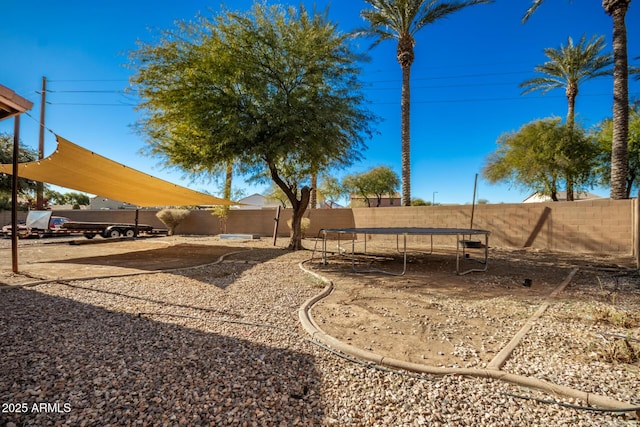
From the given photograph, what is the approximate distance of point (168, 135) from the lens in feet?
27.8

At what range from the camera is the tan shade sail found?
23.3 ft

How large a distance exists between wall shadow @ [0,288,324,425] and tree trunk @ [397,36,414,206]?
11.6 meters

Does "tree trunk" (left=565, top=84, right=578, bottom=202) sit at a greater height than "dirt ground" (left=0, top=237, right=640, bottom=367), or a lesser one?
greater

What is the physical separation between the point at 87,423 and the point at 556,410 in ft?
9.03

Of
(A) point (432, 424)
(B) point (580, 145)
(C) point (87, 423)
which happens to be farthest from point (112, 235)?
(B) point (580, 145)

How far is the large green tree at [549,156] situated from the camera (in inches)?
600

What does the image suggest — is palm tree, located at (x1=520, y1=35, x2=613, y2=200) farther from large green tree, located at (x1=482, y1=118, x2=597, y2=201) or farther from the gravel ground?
the gravel ground

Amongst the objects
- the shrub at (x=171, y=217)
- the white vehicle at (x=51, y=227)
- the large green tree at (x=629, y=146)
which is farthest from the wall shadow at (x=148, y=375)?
the large green tree at (x=629, y=146)

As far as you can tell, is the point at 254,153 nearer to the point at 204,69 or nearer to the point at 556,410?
the point at 204,69

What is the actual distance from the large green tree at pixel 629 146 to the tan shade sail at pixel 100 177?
59.0ft

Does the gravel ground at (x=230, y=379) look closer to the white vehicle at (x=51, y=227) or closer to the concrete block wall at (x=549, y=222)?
the concrete block wall at (x=549, y=222)

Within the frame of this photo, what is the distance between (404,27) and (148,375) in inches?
591

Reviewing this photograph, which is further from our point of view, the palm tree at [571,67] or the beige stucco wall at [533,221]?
the palm tree at [571,67]

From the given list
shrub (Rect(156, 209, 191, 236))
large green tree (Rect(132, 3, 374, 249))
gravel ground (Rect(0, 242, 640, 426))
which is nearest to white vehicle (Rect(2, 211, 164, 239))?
shrub (Rect(156, 209, 191, 236))
